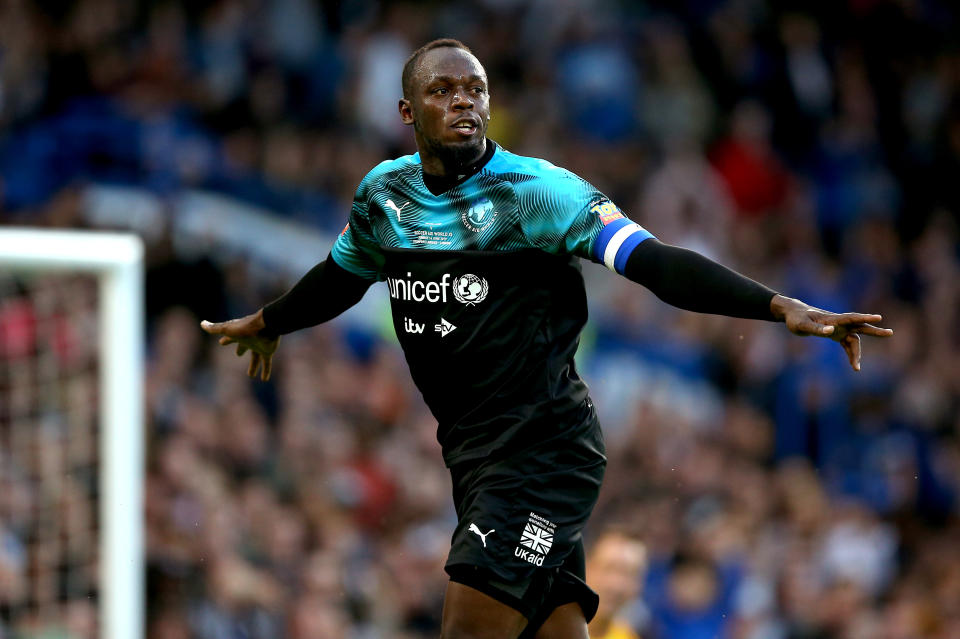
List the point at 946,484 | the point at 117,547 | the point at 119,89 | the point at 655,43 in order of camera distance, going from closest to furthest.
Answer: the point at 117,547 → the point at 119,89 → the point at 946,484 → the point at 655,43

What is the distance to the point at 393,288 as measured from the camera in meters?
4.84

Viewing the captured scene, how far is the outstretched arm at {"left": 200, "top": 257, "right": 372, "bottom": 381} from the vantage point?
5.30 metres

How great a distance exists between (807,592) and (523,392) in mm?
7128

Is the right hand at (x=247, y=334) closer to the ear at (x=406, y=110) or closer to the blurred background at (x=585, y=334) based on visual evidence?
the ear at (x=406, y=110)

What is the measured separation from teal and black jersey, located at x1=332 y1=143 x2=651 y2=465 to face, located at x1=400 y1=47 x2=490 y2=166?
106mm

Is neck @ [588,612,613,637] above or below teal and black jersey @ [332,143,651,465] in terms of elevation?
below

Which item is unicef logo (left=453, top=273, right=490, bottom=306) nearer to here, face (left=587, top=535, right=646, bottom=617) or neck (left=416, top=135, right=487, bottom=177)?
neck (left=416, top=135, right=487, bottom=177)

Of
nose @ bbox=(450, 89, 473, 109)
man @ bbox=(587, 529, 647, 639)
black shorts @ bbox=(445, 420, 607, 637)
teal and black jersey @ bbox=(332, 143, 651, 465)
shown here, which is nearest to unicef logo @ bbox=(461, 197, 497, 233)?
teal and black jersey @ bbox=(332, 143, 651, 465)

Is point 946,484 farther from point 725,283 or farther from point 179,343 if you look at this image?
point 725,283

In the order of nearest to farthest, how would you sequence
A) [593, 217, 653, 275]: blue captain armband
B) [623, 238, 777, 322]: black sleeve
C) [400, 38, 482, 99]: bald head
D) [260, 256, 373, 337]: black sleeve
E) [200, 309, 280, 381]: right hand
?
[623, 238, 777, 322]: black sleeve
[593, 217, 653, 275]: blue captain armband
[400, 38, 482, 99]: bald head
[260, 256, 373, 337]: black sleeve
[200, 309, 280, 381]: right hand

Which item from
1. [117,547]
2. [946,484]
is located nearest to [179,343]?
[117,547]

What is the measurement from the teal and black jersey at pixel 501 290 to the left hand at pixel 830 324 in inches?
23.4

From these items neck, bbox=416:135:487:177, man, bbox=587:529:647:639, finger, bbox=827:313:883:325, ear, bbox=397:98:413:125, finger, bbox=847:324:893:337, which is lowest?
man, bbox=587:529:647:639

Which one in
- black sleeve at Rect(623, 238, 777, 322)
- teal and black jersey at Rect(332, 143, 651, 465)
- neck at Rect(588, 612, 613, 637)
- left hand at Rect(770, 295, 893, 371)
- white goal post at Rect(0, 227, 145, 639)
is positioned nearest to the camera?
left hand at Rect(770, 295, 893, 371)
